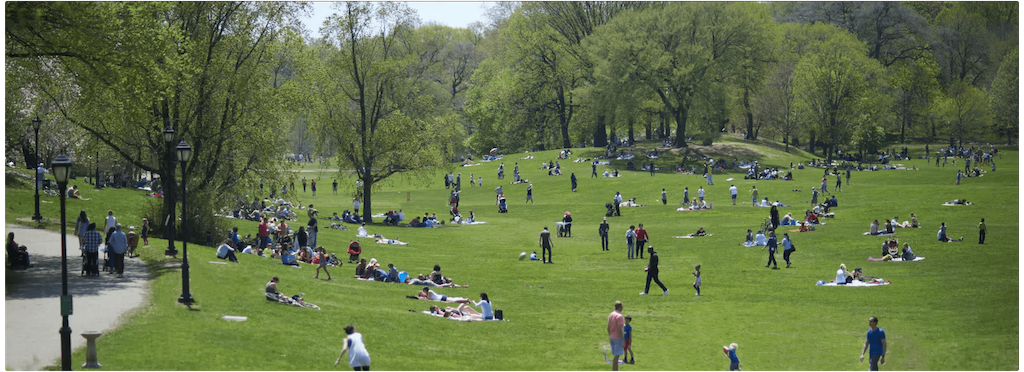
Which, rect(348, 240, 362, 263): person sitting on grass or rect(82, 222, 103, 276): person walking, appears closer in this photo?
rect(82, 222, 103, 276): person walking

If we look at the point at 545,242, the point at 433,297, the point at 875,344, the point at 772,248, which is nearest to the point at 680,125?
the point at 545,242

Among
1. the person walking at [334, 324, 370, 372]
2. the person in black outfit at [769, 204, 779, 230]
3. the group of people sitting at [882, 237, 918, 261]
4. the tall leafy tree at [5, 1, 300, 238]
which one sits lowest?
the person walking at [334, 324, 370, 372]

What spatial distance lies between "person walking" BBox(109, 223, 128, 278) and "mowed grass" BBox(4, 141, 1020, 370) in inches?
49.6

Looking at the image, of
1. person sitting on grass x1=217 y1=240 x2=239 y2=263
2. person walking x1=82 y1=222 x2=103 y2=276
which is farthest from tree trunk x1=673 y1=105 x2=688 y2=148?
person walking x1=82 y1=222 x2=103 y2=276

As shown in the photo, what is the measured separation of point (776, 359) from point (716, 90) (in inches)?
2490

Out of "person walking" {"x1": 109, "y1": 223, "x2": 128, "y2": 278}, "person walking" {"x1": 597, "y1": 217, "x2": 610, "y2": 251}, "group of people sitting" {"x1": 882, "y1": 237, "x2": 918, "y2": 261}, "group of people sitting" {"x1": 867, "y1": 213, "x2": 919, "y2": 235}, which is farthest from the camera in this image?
"group of people sitting" {"x1": 867, "y1": 213, "x2": 919, "y2": 235}

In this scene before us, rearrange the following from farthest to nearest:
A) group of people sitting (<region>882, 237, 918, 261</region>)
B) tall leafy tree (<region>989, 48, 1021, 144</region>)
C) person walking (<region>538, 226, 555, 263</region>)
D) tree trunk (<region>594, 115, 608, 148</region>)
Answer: tree trunk (<region>594, 115, 608, 148</region>) < tall leafy tree (<region>989, 48, 1021, 144</region>) < person walking (<region>538, 226, 555, 263</region>) < group of people sitting (<region>882, 237, 918, 261</region>)

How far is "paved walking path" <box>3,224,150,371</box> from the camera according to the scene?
19703 mm

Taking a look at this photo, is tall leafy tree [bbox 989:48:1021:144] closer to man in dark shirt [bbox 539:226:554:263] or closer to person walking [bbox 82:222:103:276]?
man in dark shirt [bbox 539:226:554:263]

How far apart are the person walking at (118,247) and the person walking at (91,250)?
42 cm

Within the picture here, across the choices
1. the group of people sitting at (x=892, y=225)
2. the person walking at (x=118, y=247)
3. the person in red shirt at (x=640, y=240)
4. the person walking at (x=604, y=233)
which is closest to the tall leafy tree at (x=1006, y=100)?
the group of people sitting at (x=892, y=225)

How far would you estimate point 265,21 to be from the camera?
137ft

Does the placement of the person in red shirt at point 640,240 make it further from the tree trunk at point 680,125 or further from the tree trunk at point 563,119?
the tree trunk at point 563,119

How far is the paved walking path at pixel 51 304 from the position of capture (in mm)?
19703
